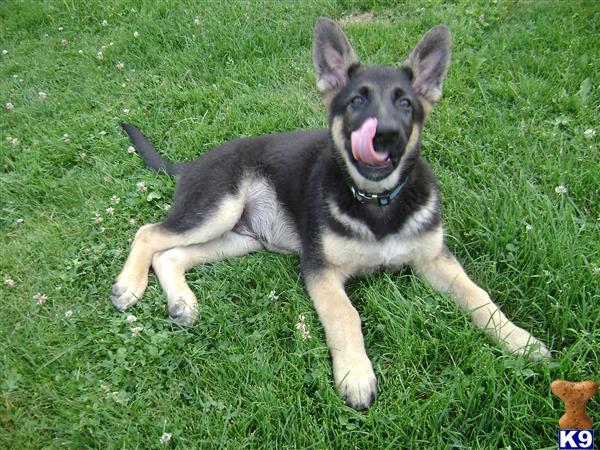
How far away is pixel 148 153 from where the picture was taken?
434 cm

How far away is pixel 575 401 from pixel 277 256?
2.12m

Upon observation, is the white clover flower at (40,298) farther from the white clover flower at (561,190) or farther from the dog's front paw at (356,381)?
the white clover flower at (561,190)

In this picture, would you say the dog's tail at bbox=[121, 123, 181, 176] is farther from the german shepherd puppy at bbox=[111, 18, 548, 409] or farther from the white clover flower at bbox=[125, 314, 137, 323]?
the white clover flower at bbox=[125, 314, 137, 323]

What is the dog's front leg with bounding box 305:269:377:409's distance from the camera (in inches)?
95.8

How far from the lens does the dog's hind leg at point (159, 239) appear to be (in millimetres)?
3230

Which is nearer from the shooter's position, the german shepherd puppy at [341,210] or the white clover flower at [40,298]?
the german shepherd puppy at [341,210]

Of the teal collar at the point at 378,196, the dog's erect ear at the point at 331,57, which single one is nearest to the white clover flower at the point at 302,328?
the teal collar at the point at 378,196

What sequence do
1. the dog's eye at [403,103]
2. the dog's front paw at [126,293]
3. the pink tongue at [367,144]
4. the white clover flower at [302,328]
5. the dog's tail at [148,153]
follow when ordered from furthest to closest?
the dog's tail at [148,153] < the dog's front paw at [126,293] < the dog's eye at [403,103] < the white clover flower at [302,328] < the pink tongue at [367,144]

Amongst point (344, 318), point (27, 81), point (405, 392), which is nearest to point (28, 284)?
point (344, 318)

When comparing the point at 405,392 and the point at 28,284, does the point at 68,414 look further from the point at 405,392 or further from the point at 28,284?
the point at 405,392

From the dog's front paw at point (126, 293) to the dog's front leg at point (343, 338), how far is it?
1197 millimetres

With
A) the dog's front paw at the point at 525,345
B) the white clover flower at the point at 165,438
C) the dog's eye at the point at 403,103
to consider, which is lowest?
the white clover flower at the point at 165,438

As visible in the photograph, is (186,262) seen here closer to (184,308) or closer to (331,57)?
(184,308)

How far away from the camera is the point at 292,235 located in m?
3.67
